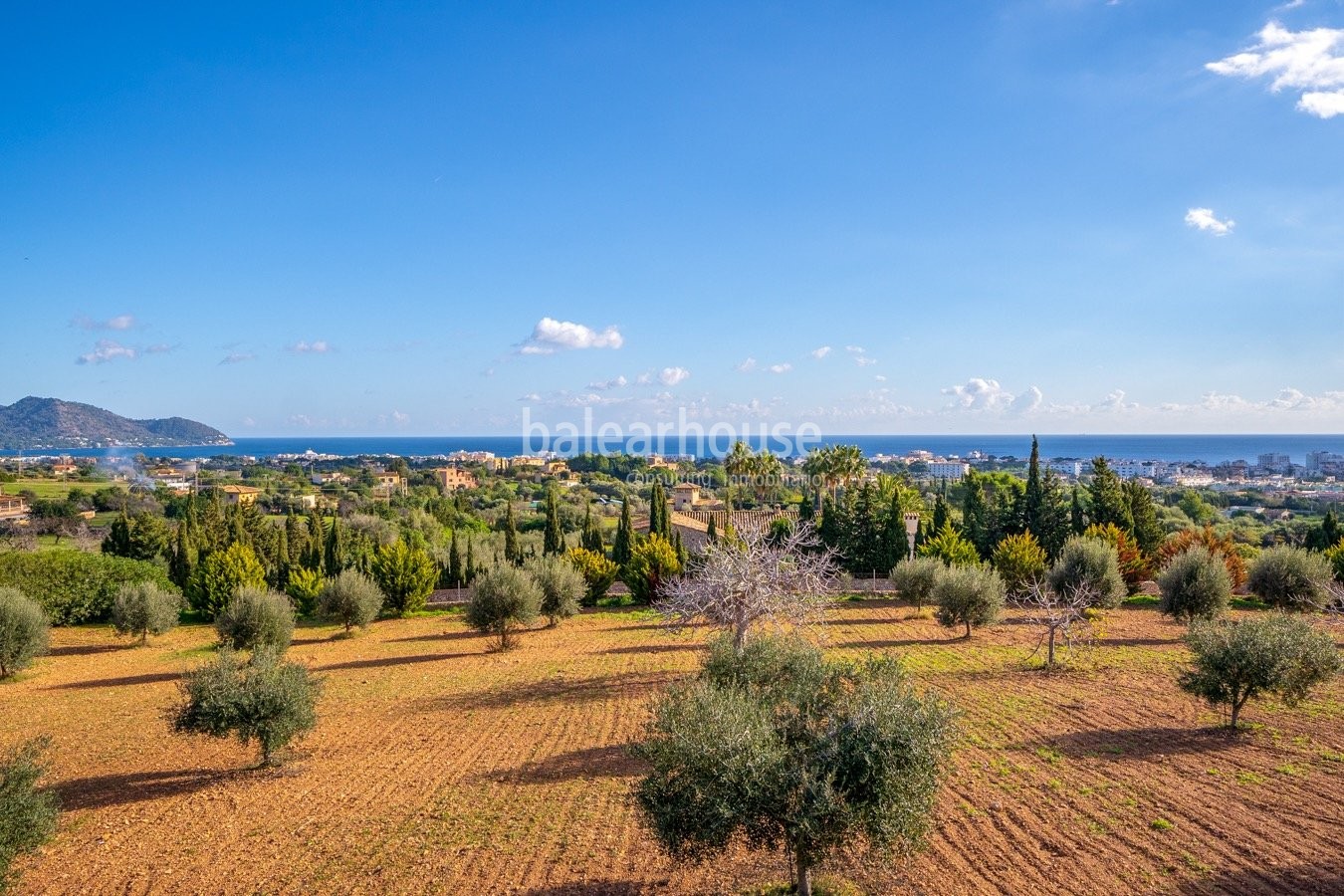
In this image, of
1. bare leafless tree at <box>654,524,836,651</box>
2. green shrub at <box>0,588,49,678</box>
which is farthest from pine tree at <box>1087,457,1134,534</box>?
green shrub at <box>0,588,49,678</box>

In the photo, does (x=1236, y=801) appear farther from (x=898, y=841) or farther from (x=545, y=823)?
(x=545, y=823)

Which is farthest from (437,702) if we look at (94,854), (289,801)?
(94,854)

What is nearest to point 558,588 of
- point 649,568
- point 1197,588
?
point 649,568

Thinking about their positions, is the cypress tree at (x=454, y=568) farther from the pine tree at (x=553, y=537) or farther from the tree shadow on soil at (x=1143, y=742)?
the tree shadow on soil at (x=1143, y=742)

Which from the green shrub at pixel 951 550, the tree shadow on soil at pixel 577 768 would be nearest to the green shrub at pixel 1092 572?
the green shrub at pixel 951 550

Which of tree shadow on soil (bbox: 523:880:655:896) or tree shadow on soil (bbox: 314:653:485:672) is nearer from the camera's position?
tree shadow on soil (bbox: 523:880:655:896)

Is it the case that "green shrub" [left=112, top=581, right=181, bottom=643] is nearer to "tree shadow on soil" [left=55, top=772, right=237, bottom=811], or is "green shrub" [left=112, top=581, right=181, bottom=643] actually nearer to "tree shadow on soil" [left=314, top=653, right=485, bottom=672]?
"tree shadow on soil" [left=314, top=653, right=485, bottom=672]
